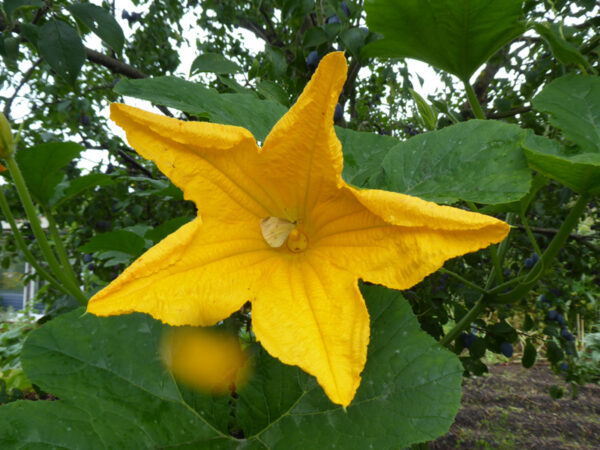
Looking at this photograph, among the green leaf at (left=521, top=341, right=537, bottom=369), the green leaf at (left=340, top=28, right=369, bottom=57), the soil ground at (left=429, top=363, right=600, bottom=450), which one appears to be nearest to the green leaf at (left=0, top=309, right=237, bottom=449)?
the green leaf at (left=340, top=28, right=369, bottom=57)

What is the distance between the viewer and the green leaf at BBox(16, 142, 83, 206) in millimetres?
1065

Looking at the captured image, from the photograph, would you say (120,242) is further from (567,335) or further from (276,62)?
(567,335)

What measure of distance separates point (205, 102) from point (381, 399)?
0.52 m

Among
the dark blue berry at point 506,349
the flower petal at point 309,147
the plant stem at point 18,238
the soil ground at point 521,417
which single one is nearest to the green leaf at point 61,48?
the plant stem at point 18,238

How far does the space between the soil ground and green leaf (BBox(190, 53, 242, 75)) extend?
3.05 m

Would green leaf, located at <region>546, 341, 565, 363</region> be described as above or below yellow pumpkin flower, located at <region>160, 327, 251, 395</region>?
below

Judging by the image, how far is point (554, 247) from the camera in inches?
34.9

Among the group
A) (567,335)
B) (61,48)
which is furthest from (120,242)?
(567,335)

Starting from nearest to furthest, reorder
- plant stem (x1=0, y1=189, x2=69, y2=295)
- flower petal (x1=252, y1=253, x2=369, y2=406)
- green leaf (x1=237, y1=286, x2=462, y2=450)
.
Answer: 1. flower petal (x1=252, y1=253, x2=369, y2=406)
2. green leaf (x1=237, y1=286, x2=462, y2=450)
3. plant stem (x1=0, y1=189, x2=69, y2=295)

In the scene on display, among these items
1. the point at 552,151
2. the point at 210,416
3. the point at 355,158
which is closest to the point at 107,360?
the point at 210,416

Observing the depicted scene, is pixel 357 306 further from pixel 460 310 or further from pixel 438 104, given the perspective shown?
pixel 460 310

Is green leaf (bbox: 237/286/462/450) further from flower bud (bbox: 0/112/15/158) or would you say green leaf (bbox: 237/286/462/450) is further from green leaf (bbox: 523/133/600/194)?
flower bud (bbox: 0/112/15/158)

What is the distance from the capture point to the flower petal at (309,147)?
522 mm

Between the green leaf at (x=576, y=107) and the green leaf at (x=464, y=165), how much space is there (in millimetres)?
277
